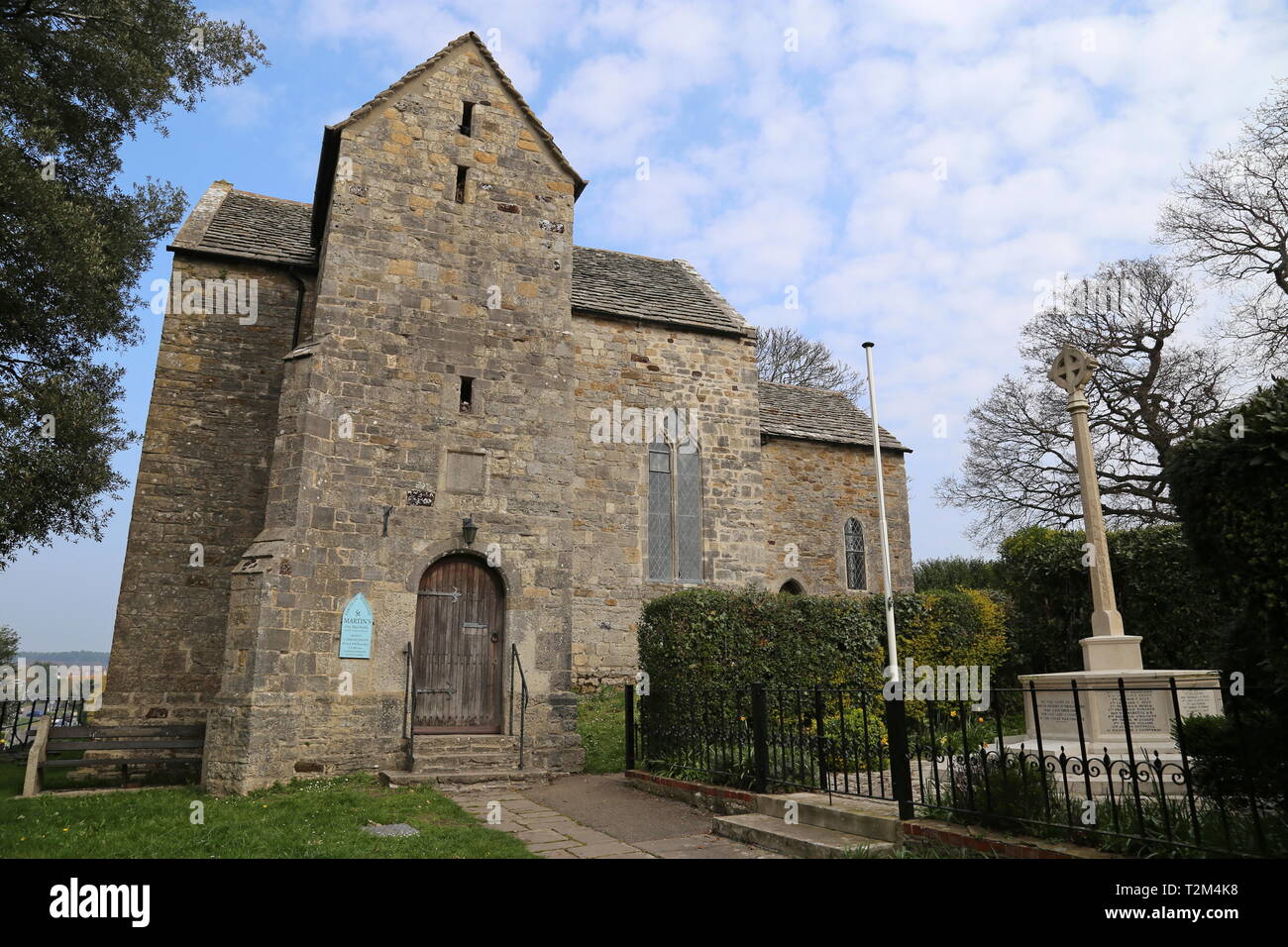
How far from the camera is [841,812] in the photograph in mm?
6602

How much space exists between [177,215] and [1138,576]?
2085cm

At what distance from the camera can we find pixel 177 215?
16812 mm

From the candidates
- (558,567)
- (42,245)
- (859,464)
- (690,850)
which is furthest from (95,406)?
(859,464)

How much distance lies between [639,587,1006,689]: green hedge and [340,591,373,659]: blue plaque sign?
4.01 metres

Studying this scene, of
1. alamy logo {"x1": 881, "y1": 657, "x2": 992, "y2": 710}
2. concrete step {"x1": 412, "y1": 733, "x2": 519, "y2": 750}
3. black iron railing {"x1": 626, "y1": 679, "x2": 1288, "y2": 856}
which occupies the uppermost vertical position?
alamy logo {"x1": 881, "y1": 657, "x2": 992, "y2": 710}

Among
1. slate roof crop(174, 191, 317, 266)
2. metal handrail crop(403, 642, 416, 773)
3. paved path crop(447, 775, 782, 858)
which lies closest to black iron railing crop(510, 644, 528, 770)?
paved path crop(447, 775, 782, 858)

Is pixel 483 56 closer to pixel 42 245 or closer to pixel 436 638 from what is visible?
pixel 42 245

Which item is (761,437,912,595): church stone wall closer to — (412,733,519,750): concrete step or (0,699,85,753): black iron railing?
(412,733,519,750): concrete step

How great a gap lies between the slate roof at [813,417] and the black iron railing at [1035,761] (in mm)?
9270

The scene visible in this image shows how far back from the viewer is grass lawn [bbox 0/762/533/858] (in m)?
6.51

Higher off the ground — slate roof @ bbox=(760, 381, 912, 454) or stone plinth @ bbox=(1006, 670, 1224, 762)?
slate roof @ bbox=(760, 381, 912, 454)

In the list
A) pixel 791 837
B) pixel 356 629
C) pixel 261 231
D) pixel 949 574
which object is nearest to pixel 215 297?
pixel 261 231
